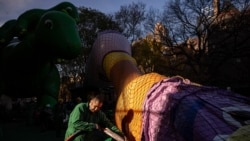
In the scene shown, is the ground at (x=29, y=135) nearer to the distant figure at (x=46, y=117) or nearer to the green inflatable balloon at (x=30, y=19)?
the distant figure at (x=46, y=117)

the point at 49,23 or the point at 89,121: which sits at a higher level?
the point at 49,23

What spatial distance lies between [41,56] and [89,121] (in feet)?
22.0

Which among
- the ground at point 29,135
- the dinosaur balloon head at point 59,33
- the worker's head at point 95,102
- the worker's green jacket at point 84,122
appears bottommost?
the ground at point 29,135

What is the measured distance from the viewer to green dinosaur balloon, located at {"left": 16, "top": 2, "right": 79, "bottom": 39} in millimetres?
9476

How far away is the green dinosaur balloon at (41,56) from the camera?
9.39 meters

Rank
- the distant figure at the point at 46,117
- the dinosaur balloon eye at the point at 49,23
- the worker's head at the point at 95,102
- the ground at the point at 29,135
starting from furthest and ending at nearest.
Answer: the distant figure at the point at 46,117 < the ground at the point at 29,135 < the dinosaur balloon eye at the point at 49,23 < the worker's head at the point at 95,102

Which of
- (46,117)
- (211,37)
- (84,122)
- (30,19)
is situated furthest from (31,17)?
(211,37)

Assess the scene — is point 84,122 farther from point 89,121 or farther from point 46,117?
point 46,117

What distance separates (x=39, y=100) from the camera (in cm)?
1182

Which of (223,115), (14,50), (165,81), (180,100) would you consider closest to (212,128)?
(223,115)

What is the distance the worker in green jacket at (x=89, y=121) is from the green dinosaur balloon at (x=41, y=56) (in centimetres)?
512

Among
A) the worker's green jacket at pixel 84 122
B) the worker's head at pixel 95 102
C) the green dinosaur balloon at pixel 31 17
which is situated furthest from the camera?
the green dinosaur balloon at pixel 31 17

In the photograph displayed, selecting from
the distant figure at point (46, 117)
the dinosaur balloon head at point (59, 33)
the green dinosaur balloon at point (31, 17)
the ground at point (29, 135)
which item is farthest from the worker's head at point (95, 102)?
the distant figure at point (46, 117)

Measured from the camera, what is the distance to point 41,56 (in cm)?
1067
